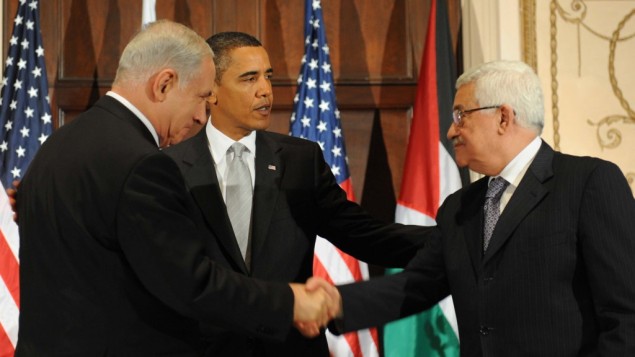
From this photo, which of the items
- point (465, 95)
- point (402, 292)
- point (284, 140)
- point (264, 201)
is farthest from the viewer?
point (284, 140)

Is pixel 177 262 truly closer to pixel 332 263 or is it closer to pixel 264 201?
pixel 264 201

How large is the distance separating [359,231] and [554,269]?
104 cm

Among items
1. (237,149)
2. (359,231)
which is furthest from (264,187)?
(359,231)

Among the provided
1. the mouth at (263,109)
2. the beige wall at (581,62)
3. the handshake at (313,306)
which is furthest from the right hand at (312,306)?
the beige wall at (581,62)

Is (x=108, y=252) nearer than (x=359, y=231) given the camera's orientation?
Yes

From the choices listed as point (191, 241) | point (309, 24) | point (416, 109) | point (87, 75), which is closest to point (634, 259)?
point (191, 241)

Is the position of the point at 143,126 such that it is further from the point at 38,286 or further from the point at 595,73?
the point at 595,73

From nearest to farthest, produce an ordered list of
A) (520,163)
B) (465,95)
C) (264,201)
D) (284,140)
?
(520,163) < (465,95) < (264,201) < (284,140)

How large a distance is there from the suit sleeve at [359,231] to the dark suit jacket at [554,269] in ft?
2.04

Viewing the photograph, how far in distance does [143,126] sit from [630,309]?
1.39 metres

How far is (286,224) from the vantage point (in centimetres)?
308

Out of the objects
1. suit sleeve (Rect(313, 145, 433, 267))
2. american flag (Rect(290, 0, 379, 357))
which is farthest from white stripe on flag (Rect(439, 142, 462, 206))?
suit sleeve (Rect(313, 145, 433, 267))

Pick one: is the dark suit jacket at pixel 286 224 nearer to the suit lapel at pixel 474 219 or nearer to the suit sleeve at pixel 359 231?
the suit sleeve at pixel 359 231

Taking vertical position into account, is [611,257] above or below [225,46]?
below
